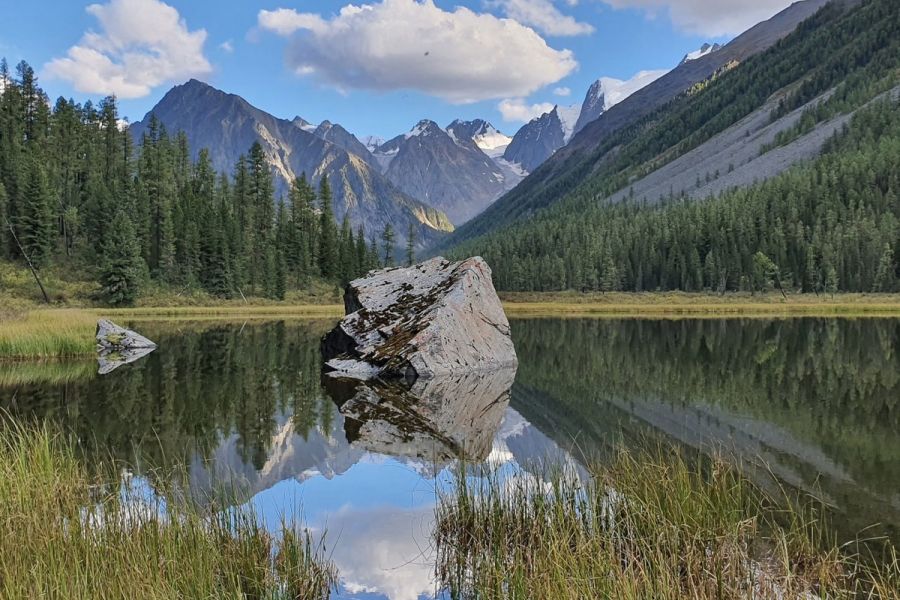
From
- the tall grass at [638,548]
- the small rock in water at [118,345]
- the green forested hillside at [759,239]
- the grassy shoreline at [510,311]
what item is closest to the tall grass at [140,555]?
the tall grass at [638,548]

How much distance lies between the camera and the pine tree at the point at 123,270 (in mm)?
68375

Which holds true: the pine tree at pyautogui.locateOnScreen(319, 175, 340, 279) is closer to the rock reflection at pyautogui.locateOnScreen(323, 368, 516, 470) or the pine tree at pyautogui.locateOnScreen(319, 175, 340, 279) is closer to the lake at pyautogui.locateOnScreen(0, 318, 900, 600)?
the lake at pyautogui.locateOnScreen(0, 318, 900, 600)

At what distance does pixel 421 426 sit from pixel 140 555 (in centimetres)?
875

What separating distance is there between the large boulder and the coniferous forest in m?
52.8

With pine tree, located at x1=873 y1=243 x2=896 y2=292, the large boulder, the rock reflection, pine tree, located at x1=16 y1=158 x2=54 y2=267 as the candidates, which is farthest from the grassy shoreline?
pine tree, located at x1=16 y1=158 x2=54 y2=267

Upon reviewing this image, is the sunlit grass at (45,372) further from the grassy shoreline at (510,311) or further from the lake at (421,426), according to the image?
the grassy shoreline at (510,311)

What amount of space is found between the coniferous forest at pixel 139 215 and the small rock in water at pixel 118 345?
4305 centimetres

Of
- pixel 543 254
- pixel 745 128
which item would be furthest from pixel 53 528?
pixel 745 128

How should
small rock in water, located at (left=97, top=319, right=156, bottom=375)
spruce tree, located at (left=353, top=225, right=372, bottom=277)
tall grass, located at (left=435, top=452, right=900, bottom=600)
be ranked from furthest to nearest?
spruce tree, located at (left=353, top=225, right=372, bottom=277)
small rock in water, located at (left=97, top=319, right=156, bottom=375)
tall grass, located at (left=435, top=452, right=900, bottom=600)

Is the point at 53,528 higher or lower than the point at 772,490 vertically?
higher

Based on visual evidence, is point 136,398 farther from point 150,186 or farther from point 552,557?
point 150,186

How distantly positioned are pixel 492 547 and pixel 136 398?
46.7 feet

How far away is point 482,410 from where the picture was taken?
637 inches

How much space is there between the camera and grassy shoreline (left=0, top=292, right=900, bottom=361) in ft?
90.6
